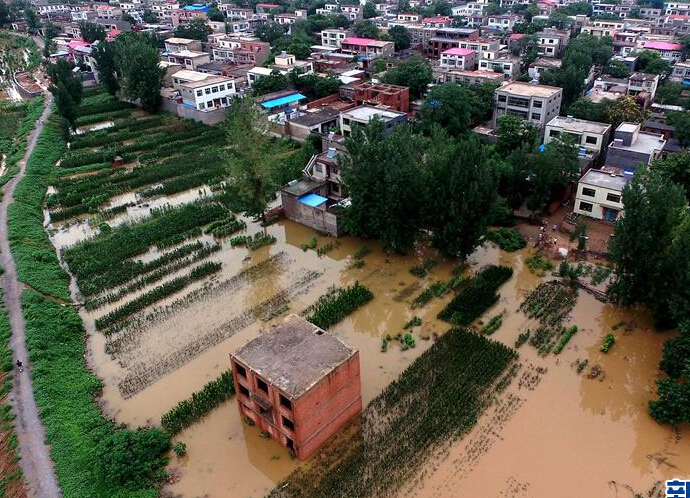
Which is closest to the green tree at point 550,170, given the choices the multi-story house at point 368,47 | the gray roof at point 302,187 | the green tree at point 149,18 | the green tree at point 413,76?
the gray roof at point 302,187

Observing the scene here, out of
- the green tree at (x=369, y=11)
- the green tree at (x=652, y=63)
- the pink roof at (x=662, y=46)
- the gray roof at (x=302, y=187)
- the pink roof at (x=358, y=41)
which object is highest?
the green tree at (x=369, y=11)

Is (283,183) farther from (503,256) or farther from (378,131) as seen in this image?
(503,256)

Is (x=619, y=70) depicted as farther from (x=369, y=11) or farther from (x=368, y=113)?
(x=369, y=11)

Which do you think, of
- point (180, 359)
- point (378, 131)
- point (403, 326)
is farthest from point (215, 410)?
point (378, 131)

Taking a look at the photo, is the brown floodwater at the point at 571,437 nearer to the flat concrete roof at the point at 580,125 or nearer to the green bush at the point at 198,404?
the green bush at the point at 198,404

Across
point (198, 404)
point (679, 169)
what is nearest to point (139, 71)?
point (198, 404)

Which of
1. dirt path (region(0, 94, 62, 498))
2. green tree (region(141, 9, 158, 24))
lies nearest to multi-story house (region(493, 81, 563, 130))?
dirt path (region(0, 94, 62, 498))
